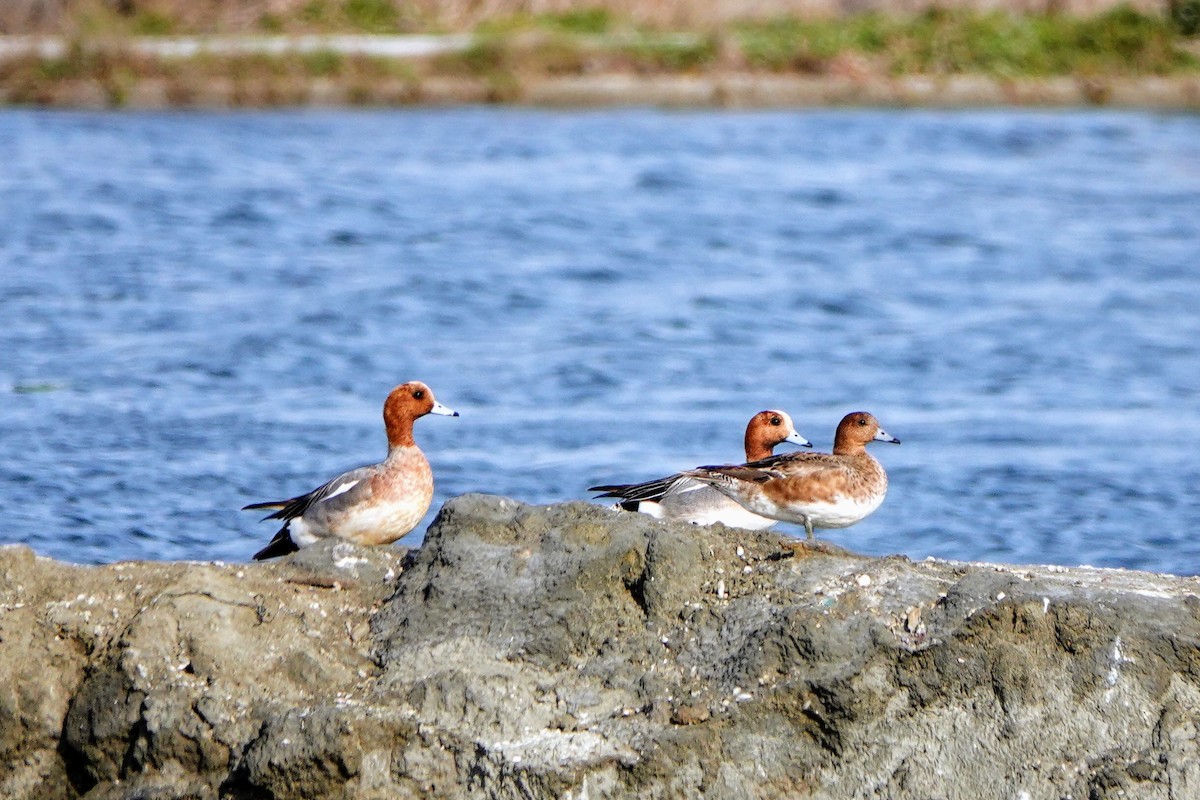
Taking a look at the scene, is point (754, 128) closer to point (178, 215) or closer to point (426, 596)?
point (178, 215)

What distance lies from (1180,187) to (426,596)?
19826mm

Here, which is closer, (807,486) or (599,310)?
(807,486)

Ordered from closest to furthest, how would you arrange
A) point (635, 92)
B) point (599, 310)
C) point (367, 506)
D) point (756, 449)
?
point (367, 506)
point (756, 449)
point (599, 310)
point (635, 92)

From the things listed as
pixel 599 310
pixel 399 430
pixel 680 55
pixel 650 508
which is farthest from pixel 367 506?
pixel 680 55

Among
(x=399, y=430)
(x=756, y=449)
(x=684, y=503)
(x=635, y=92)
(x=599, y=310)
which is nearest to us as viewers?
(x=684, y=503)

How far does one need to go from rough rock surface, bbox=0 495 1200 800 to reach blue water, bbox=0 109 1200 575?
3.70m

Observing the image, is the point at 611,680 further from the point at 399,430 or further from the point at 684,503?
the point at 399,430

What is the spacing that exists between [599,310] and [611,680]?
38.8ft

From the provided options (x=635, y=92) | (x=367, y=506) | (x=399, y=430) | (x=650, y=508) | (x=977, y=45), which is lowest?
(x=635, y=92)

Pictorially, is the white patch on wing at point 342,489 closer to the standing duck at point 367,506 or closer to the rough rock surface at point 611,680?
the standing duck at point 367,506

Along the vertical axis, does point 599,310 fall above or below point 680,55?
below

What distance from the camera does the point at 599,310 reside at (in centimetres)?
1686

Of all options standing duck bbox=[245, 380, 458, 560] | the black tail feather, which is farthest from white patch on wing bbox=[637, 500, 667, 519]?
the black tail feather

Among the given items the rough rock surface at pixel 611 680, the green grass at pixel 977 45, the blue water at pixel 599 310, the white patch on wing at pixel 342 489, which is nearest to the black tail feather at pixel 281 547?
the white patch on wing at pixel 342 489
